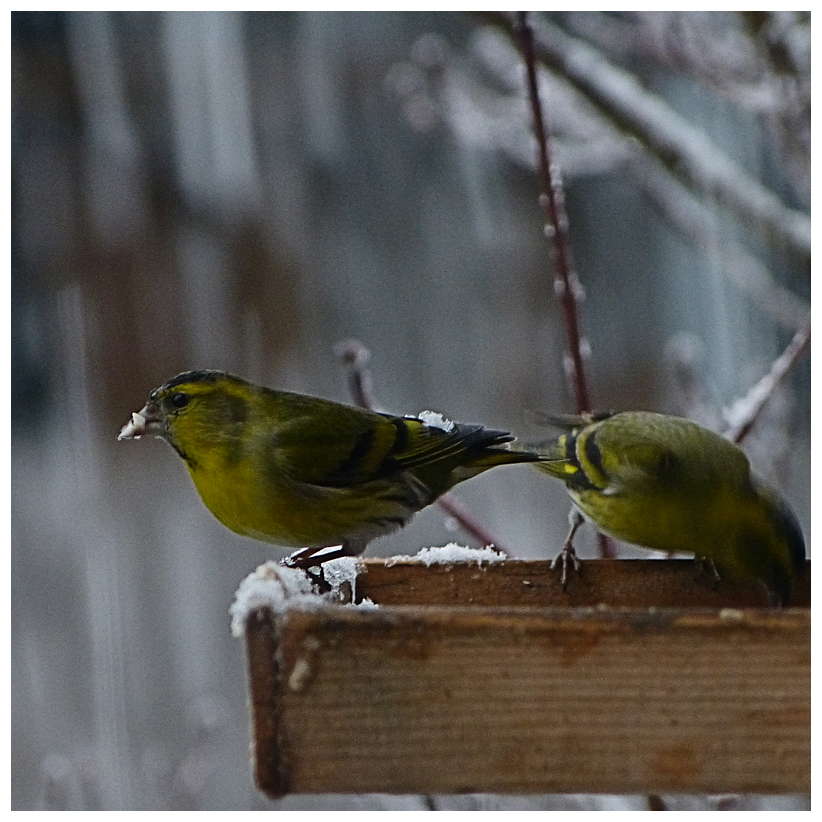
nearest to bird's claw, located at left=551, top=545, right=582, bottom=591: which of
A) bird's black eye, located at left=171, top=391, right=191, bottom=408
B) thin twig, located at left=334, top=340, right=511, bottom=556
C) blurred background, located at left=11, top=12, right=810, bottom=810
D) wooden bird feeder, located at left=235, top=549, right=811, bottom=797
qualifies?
thin twig, located at left=334, top=340, right=511, bottom=556

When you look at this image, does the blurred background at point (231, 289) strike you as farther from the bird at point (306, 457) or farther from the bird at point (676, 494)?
the bird at point (306, 457)

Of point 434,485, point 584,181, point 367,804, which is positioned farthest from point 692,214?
point 584,181

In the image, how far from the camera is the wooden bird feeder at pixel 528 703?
5.77ft

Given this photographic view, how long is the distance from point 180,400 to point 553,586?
3.21 ft

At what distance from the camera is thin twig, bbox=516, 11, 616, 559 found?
2.17 metres

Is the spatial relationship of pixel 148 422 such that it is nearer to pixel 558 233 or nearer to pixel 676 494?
pixel 558 233

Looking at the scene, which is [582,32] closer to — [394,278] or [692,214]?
[692,214]

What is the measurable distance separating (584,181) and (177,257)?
3.54 m

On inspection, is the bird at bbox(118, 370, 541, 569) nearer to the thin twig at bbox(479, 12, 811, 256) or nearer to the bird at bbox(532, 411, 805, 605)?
the bird at bbox(532, 411, 805, 605)

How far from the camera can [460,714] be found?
1.76m

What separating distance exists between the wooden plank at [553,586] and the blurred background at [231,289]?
4.36 meters

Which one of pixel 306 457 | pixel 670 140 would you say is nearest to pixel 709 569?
pixel 306 457

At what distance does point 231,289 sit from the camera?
30.1 ft

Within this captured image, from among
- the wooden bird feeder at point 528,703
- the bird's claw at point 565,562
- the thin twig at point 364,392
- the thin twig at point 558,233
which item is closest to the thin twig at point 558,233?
the thin twig at point 558,233
